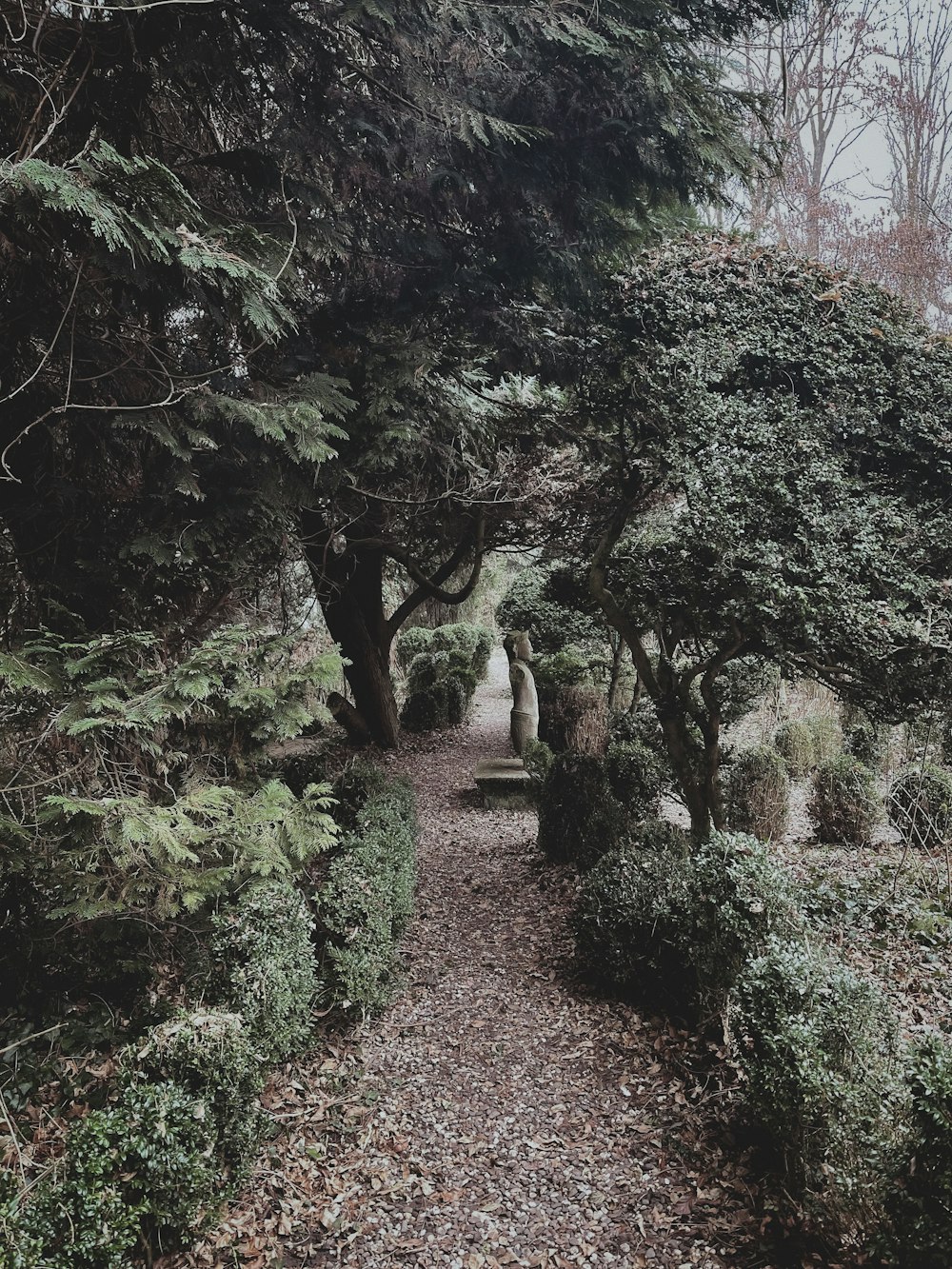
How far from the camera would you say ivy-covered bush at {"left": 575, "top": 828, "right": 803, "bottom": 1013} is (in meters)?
3.76

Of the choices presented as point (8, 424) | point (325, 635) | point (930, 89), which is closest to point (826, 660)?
point (8, 424)

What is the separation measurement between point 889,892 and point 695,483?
3.13 m

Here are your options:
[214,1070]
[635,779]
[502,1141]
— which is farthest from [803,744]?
[214,1070]

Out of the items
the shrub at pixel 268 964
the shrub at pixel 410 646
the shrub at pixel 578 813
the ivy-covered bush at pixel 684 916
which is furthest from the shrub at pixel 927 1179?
the shrub at pixel 410 646

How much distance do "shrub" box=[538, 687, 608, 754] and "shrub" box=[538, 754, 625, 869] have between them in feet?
7.81

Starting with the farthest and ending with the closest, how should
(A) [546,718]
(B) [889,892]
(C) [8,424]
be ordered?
(A) [546,718]
(B) [889,892]
(C) [8,424]

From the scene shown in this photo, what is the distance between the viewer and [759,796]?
7.31 metres

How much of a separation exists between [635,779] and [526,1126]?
13.3ft

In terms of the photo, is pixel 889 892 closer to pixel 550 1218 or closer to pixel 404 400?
pixel 550 1218

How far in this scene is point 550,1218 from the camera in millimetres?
3098

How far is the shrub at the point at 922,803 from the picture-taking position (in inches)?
262

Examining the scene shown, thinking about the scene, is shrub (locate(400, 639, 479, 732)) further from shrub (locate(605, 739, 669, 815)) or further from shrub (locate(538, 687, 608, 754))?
shrub (locate(605, 739, 669, 815))

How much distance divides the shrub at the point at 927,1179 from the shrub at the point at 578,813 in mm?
4066

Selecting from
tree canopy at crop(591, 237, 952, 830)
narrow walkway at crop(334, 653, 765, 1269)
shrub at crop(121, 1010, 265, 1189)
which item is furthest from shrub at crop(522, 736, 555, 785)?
shrub at crop(121, 1010, 265, 1189)
